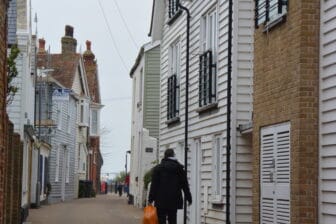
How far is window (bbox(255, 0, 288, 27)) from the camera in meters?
12.0

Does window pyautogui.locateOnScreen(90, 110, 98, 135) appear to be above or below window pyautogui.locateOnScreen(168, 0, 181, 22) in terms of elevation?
below

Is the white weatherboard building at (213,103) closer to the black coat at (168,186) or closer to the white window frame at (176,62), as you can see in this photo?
the white window frame at (176,62)

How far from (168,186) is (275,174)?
2.03 m

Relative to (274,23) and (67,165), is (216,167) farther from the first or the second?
(67,165)

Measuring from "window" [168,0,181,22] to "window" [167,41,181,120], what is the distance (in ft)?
2.48

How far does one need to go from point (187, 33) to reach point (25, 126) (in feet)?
27.3

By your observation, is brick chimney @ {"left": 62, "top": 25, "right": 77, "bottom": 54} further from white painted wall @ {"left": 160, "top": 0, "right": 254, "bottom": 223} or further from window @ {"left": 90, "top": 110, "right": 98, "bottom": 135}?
white painted wall @ {"left": 160, "top": 0, "right": 254, "bottom": 223}

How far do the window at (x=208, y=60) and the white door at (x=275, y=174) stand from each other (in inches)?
210

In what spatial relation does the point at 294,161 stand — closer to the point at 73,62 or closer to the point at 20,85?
the point at 20,85

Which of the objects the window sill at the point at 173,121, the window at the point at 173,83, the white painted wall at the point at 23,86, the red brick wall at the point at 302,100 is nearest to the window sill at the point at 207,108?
the window sill at the point at 173,121

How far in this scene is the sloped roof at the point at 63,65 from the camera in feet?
152

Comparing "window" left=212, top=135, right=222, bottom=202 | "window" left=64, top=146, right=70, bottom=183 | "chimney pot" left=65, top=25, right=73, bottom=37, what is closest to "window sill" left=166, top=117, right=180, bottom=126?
"window" left=212, top=135, right=222, bottom=202

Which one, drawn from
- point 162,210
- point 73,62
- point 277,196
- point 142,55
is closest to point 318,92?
point 277,196

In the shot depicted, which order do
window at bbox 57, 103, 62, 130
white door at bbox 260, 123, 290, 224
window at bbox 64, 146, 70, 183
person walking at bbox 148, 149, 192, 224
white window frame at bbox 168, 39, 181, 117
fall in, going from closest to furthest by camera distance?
white door at bbox 260, 123, 290, 224
person walking at bbox 148, 149, 192, 224
white window frame at bbox 168, 39, 181, 117
window at bbox 57, 103, 62, 130
window at bbox 64, 146, 70, 183
